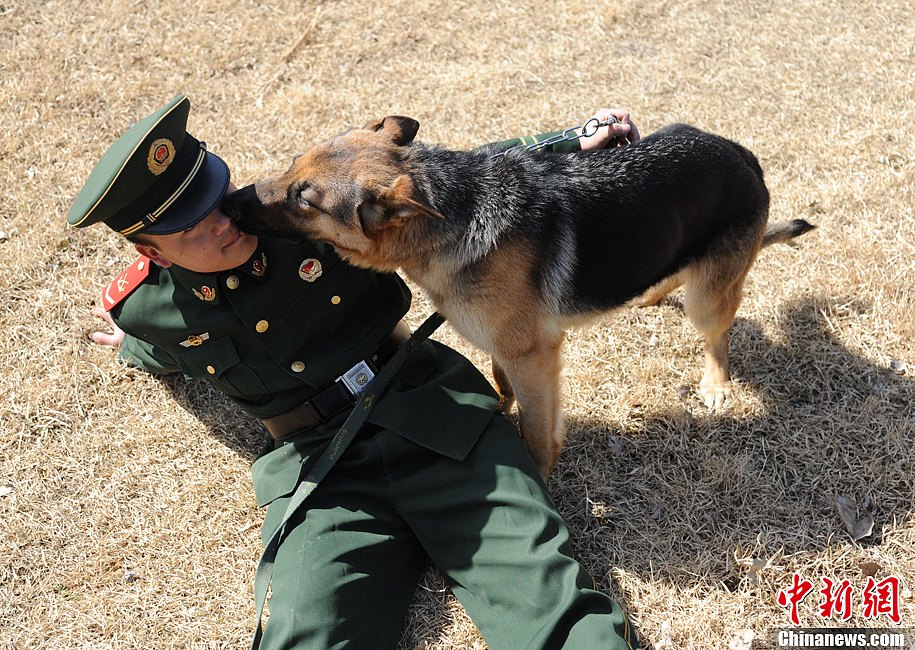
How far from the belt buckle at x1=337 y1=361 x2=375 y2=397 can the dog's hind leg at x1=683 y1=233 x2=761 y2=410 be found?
1.97 m

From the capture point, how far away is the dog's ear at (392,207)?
3.19 meters

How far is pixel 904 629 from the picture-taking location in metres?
3.45

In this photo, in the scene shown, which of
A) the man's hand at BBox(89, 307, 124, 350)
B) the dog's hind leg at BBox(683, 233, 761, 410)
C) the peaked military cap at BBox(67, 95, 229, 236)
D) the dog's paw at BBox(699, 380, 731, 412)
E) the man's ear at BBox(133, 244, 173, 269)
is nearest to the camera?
the peaked military cap at BBox(67, 95, 229, 236)

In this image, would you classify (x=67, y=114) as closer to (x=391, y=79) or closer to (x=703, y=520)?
(x=391, y=79)

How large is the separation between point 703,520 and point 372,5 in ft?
20.9

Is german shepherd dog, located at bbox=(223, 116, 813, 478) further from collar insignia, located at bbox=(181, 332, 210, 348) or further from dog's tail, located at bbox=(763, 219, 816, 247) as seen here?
collar insignia, located at bbox=(181, 332, 210, 348)

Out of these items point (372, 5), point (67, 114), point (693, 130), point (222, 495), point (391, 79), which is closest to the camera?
point (693, 130)

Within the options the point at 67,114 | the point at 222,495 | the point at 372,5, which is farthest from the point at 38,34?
the point at 222,495

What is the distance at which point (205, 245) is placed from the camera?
3266 mm

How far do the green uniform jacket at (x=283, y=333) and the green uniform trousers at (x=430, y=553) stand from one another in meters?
0.15

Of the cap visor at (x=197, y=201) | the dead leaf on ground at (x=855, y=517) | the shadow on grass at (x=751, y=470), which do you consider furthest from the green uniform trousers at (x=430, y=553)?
the dead leaf on ground at (x=855, y=517)

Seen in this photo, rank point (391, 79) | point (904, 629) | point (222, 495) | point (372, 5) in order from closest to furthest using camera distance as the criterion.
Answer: point (904, 629), point (222, 495), point (391, 79), point (372, 5)

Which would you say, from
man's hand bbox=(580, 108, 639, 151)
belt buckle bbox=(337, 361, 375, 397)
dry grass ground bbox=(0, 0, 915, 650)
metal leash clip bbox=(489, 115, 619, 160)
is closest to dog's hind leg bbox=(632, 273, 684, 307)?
dry grass ground bbox=(0, 0, 915, 650)

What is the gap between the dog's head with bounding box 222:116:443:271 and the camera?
3.22 metres
